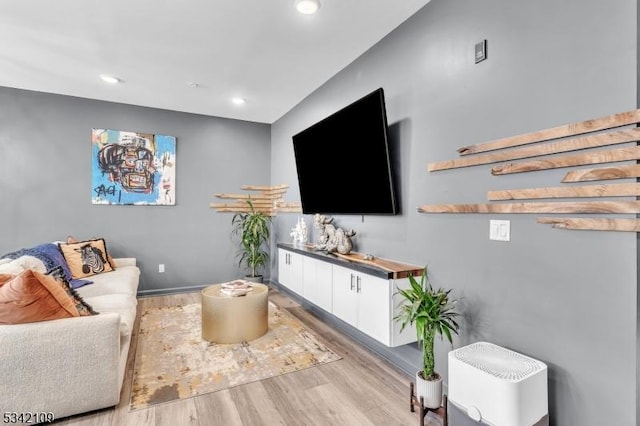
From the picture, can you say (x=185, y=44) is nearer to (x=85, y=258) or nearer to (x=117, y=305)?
(x=117, y=305)

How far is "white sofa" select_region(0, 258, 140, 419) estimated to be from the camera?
5.72 feet

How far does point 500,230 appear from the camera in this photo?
1.78 metres

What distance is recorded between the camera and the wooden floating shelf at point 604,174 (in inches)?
50.9

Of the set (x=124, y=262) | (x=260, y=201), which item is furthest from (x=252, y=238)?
(x=124, y=262)

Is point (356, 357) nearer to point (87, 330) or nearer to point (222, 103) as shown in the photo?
point (87, 330)

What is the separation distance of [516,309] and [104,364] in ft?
7.67

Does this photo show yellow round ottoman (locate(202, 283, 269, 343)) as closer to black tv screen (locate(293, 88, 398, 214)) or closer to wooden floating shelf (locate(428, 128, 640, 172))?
black tv screen (locate(293, 88, 398, 214))

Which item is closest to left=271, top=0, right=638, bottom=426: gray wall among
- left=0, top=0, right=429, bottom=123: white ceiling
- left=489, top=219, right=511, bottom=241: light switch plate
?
left=489, top=219, right=511, bottom=241: light switch plate

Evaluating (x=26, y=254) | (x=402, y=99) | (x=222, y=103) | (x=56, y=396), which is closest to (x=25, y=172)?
(x=26, y=254)

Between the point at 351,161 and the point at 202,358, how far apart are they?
2.06 m

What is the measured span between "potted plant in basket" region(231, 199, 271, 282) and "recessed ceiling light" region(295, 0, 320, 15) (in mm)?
3067

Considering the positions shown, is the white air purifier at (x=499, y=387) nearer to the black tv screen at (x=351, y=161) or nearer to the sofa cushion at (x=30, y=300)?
the black tv screen at (x=351, y=161)

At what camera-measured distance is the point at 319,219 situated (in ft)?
11.6

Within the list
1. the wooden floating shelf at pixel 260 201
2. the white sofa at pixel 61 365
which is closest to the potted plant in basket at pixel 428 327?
the white sofa at pixel 61 365
